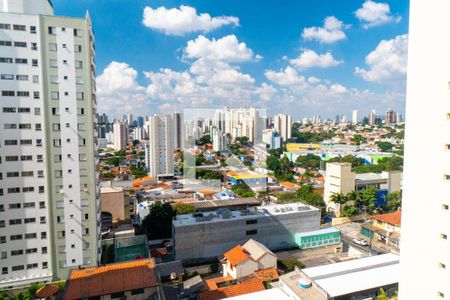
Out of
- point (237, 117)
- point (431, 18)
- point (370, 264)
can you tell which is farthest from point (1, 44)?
point (237, 117)

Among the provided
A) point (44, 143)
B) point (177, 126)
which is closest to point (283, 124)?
point (177, 126)

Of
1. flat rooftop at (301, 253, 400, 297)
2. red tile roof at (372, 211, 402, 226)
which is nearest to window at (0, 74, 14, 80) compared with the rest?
flat rooftop at (301, 253, 400, 297)

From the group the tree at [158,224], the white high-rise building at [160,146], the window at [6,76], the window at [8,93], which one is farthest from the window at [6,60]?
the white high-rise building at [160,146]

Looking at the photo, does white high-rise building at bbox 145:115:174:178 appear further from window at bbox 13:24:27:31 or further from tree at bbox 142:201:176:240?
window at bbox 13:24:27:31

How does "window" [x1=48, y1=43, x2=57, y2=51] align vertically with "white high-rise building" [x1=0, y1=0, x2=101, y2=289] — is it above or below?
above

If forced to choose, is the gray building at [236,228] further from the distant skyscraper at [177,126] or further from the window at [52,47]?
the distant skyscraper at [177,126]
